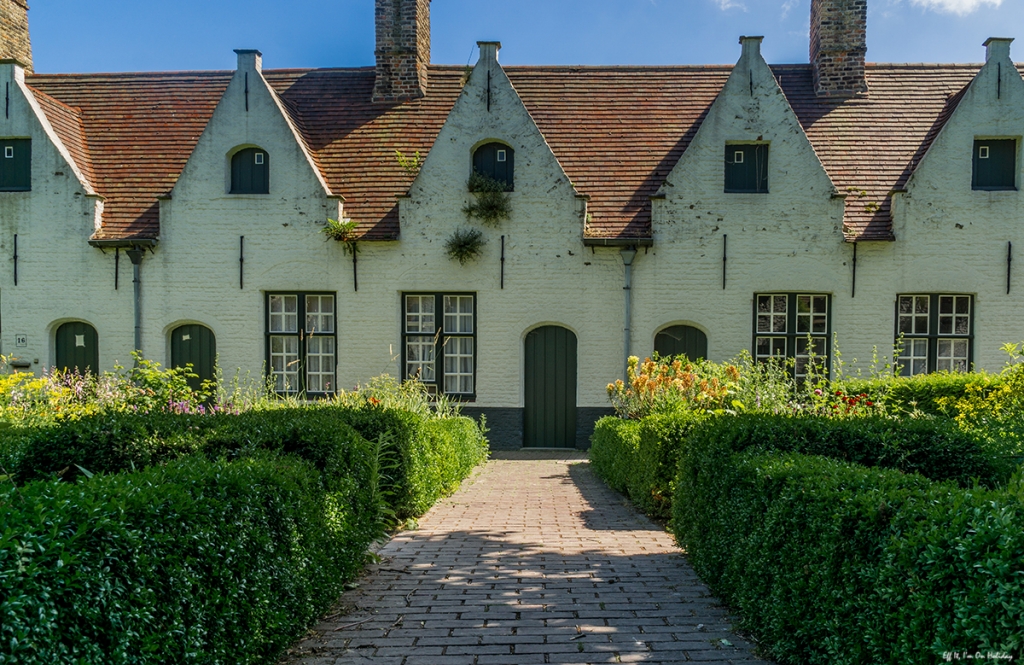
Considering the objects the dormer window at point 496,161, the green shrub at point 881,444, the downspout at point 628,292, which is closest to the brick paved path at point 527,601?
the green shrub at point 881,444

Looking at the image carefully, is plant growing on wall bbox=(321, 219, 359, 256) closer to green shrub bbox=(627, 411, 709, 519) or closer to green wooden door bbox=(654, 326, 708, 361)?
green wooden door bbox=(654, 326, 708, 361)

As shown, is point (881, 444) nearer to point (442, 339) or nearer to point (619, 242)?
point (619, 242)

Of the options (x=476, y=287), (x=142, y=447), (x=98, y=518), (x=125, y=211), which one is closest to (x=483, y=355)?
(x=476, y=287)

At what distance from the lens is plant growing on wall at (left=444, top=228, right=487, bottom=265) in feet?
47.2

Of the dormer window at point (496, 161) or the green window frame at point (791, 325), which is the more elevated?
the dormer window at point (496, 161)

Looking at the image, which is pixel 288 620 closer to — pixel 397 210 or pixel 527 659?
pixel 527 659

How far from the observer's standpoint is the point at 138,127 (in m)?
16.6

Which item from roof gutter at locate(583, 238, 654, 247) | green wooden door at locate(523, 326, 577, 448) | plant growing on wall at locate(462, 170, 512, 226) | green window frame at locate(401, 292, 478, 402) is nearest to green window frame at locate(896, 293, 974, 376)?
roof gutter at locate(583, 238, 654, 247)

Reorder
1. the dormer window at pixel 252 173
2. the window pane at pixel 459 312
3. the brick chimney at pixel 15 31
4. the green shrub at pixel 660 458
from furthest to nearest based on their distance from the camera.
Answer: the brick chimney at pixel 15 31 < the dormer window at pixel 252 173 < the window pane at pixel 459 312 < the green shrub at pixel 660 458

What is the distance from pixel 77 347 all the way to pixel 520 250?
9.02 meters

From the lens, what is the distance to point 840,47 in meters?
16.2

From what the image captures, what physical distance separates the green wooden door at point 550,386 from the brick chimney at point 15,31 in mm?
13332

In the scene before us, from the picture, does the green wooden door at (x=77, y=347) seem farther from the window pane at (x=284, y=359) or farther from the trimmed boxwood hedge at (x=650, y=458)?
the trimmed boxwood hedge at (x=650, y=458)

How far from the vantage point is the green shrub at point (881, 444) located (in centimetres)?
544
